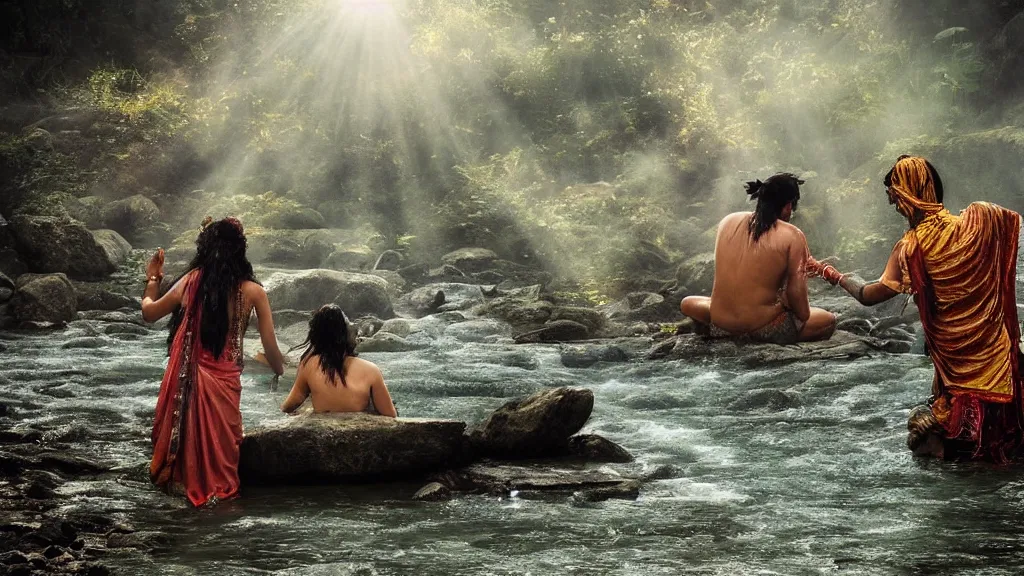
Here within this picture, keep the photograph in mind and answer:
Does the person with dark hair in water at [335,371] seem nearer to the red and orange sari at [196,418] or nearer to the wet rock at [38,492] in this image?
the red and orange sari at [196,418]

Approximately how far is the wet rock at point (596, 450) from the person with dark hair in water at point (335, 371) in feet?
4.13

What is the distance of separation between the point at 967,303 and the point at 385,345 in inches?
313

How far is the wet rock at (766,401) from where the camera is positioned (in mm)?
8367

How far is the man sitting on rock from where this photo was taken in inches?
333

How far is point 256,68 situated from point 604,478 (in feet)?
80.9

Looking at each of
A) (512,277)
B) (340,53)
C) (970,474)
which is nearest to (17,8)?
(340,53)

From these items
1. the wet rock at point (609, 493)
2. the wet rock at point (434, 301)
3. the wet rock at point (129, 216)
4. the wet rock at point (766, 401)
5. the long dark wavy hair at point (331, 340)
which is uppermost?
the wet rock at point (129, 216)

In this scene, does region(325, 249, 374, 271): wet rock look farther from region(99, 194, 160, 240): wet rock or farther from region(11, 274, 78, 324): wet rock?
region(11, 274, 78, 324): wet rock

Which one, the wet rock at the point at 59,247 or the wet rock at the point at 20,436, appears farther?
the wet rock at the point at 59,247

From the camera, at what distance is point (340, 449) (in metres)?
6.11

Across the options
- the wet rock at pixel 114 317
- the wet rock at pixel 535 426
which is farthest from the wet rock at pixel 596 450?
the wet rock at pixel 114 317

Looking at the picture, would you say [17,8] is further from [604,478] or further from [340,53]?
[604,478]

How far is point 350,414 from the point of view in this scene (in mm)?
6344

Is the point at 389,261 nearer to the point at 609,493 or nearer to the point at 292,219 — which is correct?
the point at 292,219
